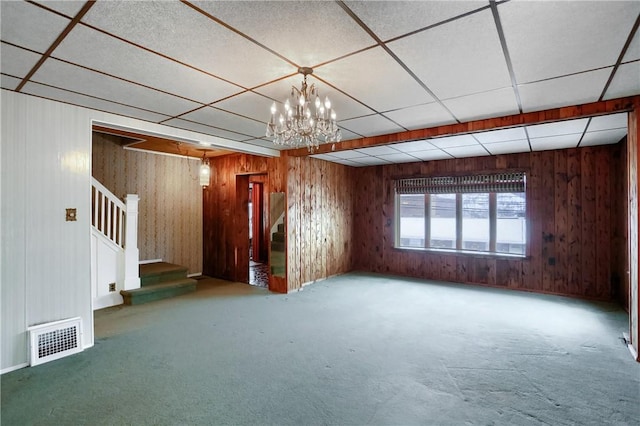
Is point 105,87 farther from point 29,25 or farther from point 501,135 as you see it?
point 501,135

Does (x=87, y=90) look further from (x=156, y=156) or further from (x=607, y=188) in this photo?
(x=607, y=188)

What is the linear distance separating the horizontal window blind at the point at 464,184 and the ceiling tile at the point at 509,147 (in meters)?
0.43

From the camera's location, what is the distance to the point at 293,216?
217 inches

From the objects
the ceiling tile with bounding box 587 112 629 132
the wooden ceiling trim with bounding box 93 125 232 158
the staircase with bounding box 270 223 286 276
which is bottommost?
the staircase with bounding box 270 223 286 276

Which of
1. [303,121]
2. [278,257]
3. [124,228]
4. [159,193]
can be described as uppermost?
[303,121]

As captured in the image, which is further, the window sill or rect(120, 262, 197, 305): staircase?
the window sill

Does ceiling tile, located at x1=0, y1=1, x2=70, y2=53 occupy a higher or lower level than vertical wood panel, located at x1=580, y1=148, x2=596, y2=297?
higher

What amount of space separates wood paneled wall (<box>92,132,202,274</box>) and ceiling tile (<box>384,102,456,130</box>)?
4.88 metres

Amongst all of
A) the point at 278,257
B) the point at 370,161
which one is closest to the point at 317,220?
the point at 278,257

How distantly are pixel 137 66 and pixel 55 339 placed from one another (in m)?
2.66

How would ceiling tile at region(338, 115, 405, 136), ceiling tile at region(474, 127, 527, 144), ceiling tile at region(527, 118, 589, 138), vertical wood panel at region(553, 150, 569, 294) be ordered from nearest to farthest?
ceiling tile at region(527, 118, 589, 138) < ceiling tile at region(338, 115, 405, 136) < ceiling tile at region(474, 127, 527, 144) < vertical wood panel at region(553, 150, 569, 294)

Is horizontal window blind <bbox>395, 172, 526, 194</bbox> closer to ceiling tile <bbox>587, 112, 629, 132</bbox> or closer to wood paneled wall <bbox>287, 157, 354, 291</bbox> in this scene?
wood paneled wall <bbox>287, 157, 354, 291</bbox>

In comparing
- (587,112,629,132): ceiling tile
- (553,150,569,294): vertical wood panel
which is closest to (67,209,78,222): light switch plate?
(587,112,629,132): ceiling tile

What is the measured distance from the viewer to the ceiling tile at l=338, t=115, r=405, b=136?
3.62 m
